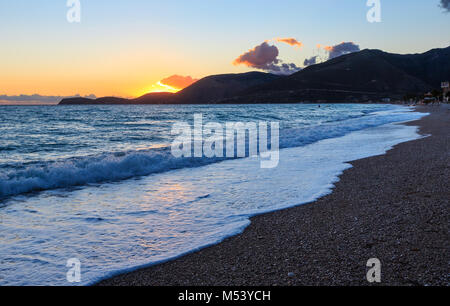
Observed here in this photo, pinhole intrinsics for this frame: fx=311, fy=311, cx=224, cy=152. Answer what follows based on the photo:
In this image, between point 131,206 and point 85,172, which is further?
point 85,172

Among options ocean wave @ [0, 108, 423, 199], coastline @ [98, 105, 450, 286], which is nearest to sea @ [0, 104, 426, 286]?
ocean wave @ [0, 108, 423, 199]

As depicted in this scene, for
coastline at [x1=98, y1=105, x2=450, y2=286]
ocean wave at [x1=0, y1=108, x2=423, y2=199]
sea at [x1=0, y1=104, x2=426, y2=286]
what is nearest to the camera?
coastline at [x1=98, y1=105, x2=450, y2=286]

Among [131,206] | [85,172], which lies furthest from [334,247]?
[85,172]

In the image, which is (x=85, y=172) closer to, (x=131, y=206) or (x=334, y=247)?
(x=131, y=206)

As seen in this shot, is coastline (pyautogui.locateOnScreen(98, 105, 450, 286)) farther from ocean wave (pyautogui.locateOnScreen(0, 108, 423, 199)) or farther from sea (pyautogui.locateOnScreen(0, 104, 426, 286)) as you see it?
ocean wave (pyautogui.locateOnScreen(0, 108, 423, 199))

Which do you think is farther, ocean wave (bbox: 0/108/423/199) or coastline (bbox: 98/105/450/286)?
ocean wave (bbox: 0/108/423/199)

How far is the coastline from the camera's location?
3.67m

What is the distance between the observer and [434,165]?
9766 millimetres

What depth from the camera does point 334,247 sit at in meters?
4.41

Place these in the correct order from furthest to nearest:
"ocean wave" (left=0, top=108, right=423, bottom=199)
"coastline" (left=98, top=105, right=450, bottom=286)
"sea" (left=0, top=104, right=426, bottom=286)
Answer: "ocean wave" (left=0, top=108, right=423, bottom=199) → "sea" (left=0, top=104, right=426, bottom=286) → "coastline" (left=98, top=105, right=450, bottom=286)

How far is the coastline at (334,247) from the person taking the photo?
367 centimetres

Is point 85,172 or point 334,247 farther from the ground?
point 85,172

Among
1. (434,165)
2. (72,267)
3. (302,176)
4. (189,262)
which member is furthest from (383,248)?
(434,165)
